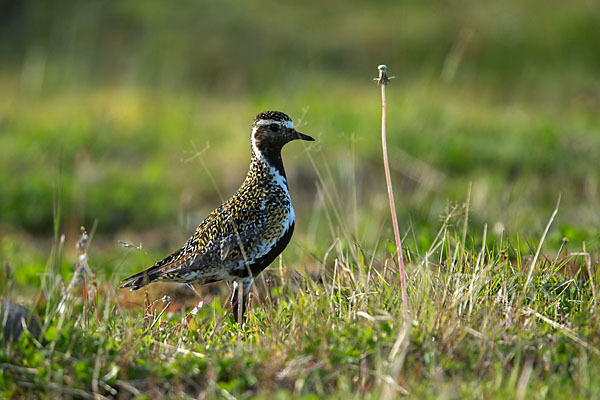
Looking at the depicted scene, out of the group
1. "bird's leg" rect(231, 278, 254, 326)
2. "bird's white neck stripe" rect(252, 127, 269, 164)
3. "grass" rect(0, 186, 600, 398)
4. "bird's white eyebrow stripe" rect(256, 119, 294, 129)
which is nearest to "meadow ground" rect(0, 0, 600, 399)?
"grass" rect(0, 186, 600, 398)

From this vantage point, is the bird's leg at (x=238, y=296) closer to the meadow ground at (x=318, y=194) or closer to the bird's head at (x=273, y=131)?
the meadow ground at (x=318, y=194)

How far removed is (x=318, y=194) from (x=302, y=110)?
309 centimetres

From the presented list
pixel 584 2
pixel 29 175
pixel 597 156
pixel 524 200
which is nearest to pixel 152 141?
pixel 29 175

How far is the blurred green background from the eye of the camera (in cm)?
980

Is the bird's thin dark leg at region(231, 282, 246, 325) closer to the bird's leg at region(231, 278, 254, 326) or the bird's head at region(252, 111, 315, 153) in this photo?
the bird's leg at region(231, 278, 254, 326)

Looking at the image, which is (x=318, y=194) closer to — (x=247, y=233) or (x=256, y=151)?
(x=256, y=151)

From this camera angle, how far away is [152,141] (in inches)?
488

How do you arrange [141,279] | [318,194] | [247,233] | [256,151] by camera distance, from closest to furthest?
[247,233] < [141,279] < [256,151] < [318,194]

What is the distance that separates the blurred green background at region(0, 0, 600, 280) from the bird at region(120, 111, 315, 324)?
3.94 ft

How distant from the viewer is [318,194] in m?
9.95

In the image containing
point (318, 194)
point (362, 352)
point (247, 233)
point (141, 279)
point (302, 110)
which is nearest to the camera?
point (362, 352)

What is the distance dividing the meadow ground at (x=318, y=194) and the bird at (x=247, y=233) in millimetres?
197

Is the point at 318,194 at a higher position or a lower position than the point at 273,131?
lower

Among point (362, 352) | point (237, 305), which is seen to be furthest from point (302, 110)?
point (362, 352)
